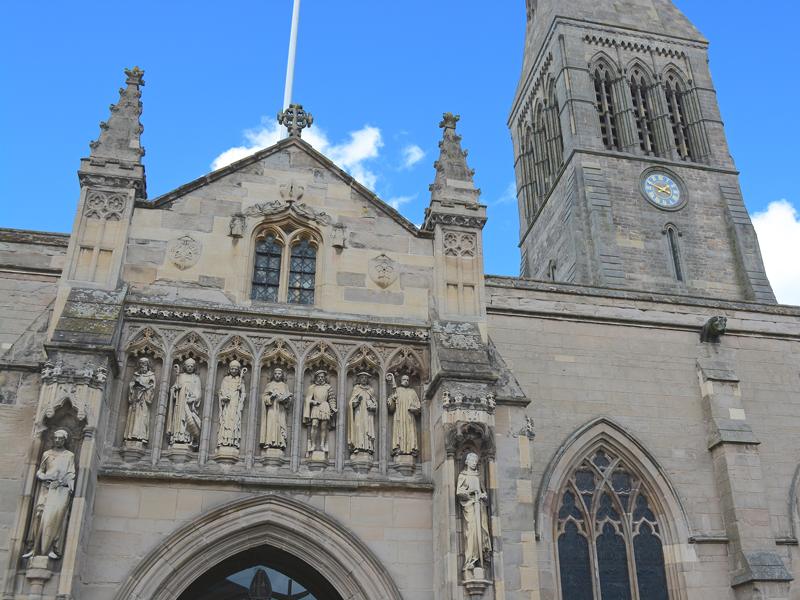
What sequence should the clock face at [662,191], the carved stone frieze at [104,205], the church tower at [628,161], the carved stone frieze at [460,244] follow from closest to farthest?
the carved stone frieze at [104,205] → the carved stone frieze at [460,244] → the church tower at [628,161] → the clock face at [662,191]

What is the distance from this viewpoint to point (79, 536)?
338 inches

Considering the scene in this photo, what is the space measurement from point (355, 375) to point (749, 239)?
19.5m

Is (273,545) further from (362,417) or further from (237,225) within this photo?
(237,225)

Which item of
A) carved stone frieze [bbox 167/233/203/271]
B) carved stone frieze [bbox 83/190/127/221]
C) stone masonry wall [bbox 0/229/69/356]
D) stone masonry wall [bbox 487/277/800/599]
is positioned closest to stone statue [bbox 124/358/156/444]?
carved stone frieze [bbox 167/233/203/271]

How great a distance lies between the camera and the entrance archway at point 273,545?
9.30 meters

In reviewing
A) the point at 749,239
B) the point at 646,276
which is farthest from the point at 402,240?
the point at 749,239

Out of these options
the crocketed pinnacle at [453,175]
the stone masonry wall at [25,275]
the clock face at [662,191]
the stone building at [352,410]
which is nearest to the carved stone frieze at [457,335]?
the stone building at [352,410]

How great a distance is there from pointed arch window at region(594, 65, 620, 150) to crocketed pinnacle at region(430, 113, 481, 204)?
1661 centimetres

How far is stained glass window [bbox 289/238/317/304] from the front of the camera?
450 inches

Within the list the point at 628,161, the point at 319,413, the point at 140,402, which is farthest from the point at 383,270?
the point at 628,161

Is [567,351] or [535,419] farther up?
[567,351]

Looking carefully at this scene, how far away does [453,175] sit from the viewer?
1221 centimetres

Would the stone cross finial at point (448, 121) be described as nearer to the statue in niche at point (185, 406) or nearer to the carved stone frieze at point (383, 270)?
the carved stone frieze at point (383, 270)

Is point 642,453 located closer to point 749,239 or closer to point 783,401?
point 783,401
